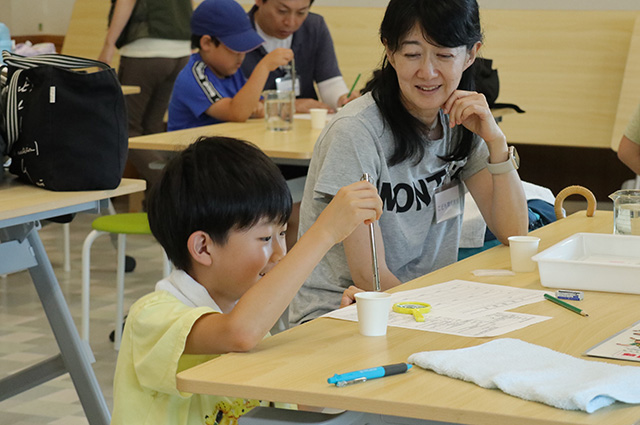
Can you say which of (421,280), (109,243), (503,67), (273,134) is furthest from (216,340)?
(503,67)

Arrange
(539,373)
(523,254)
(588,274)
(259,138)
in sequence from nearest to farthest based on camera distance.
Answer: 1. (539,373)
2. (588,274)
3. (523,254)
4. (259,138)

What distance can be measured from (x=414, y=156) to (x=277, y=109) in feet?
4.99

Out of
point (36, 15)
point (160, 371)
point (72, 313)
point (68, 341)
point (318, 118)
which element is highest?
point (36, 15)

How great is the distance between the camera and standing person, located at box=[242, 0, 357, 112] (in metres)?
3.68

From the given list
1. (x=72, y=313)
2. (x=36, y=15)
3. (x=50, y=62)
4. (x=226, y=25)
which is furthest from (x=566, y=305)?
(x=36, y=15)

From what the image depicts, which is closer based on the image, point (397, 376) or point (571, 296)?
point (397, 376)

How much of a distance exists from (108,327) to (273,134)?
0.98 meters

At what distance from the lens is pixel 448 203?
6.30ft

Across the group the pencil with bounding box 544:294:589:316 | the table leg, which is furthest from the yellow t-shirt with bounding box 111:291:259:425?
the table leg

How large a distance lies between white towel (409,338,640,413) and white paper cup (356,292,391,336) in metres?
0.12

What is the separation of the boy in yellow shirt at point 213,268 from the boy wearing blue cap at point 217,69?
199 cm

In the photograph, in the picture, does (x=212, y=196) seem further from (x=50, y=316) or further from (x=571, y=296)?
(x=50, y=316)

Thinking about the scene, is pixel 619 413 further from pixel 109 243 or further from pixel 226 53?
pixel 109 243

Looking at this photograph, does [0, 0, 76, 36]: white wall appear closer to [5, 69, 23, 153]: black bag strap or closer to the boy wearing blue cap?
the boy wearing blue cap
